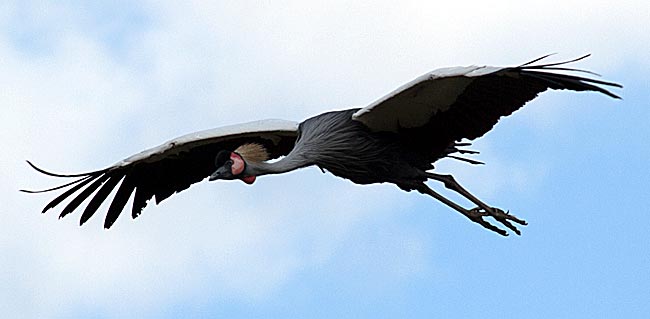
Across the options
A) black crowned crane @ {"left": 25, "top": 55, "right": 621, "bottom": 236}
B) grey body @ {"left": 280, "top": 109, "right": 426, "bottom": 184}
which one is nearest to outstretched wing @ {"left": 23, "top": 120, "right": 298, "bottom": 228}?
black crowned crane @ {"left": 25, "top": 55, "right": 621, "bottom": 236}

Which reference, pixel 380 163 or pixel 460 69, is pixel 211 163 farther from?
pixel 460 69

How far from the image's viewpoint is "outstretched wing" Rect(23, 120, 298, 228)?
13.1m

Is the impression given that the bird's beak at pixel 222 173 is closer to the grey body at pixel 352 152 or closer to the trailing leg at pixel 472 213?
the grey body at pixel 352 152

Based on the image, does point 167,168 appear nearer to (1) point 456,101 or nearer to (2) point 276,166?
(2) point 276,166

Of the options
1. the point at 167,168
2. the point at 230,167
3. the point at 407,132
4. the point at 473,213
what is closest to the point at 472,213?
the point at 473,213

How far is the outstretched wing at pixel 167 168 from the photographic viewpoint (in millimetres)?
13148

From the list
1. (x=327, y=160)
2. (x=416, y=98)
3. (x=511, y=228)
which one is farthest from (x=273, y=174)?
(x=511, y=228)

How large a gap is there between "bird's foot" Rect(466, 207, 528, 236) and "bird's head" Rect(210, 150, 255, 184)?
1918 millimetres

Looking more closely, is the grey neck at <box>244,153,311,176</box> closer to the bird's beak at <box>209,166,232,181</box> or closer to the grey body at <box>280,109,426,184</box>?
the grey body at <box>280,109,426,184</box>

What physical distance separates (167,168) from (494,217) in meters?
2.88

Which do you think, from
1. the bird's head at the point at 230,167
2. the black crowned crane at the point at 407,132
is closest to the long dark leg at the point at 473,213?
the black crowned crane at the point at 407,132

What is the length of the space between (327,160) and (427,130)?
2.75ft

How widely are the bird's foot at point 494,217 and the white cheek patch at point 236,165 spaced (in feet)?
6.41

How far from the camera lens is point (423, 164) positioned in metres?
12.3
